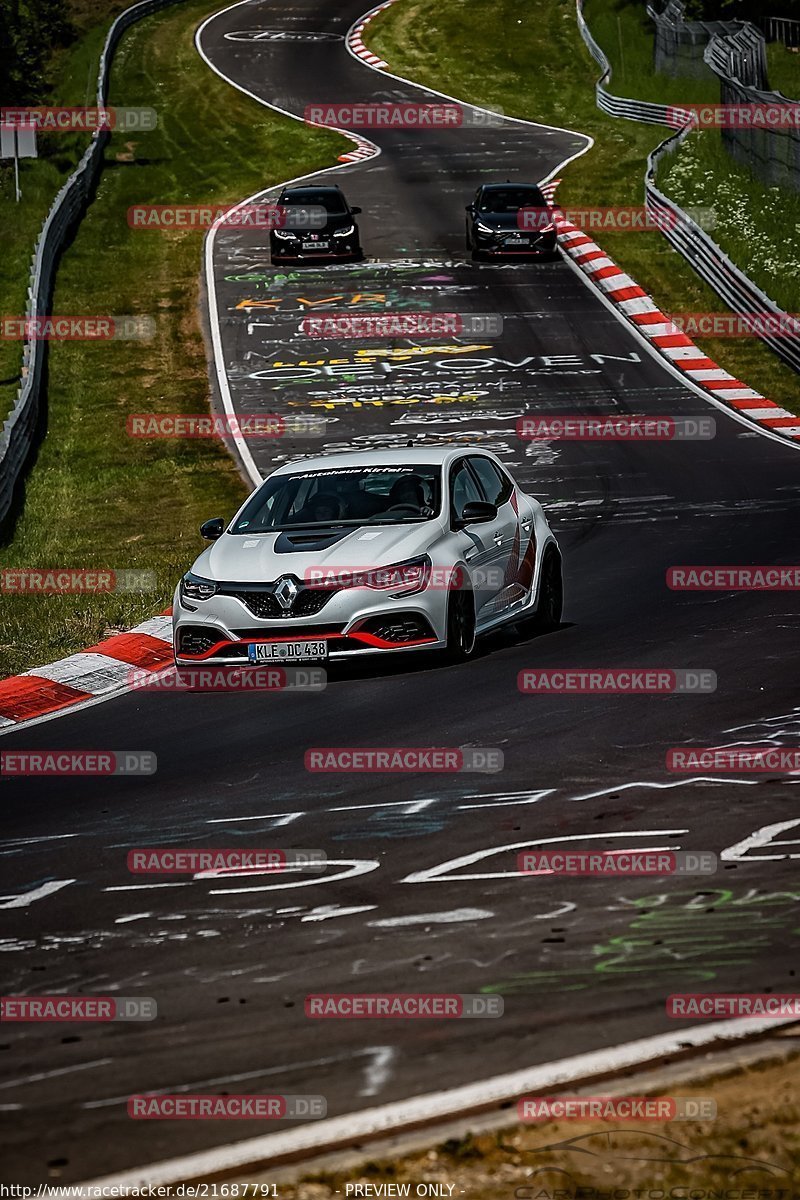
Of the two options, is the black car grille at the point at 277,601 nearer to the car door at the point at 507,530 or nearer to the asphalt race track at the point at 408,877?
Answer: the asphalt race track at the point at 408,877

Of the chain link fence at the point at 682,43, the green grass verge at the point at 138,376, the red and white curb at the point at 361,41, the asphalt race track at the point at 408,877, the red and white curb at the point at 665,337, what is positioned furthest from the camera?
the red and white curb at the point at 361,41

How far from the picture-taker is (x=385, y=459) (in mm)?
13898

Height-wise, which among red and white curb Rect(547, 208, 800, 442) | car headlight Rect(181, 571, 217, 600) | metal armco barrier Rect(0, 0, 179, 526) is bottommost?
red and white curb Rect(547, 208, 800, 442)

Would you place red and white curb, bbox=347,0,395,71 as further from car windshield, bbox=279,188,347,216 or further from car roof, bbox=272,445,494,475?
car roof, bbox=272,445,494,475

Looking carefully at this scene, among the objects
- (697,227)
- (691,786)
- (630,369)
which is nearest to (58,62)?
(697,227)

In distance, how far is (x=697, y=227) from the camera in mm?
36250

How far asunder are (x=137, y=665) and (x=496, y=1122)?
9.14 m

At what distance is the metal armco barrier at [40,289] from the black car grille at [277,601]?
9.70 meters

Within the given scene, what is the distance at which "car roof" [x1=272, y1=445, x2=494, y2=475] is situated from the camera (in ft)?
45.2

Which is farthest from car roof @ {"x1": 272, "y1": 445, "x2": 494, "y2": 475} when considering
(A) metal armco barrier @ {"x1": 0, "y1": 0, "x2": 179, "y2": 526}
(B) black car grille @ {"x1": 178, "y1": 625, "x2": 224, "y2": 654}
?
(A) metal armco barrier @ {"x1": 0, "y1": 0, "x2": 179, "y2": 526}

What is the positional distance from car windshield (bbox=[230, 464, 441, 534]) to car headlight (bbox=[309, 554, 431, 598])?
0.76 meters

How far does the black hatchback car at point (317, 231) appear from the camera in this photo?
129 ft

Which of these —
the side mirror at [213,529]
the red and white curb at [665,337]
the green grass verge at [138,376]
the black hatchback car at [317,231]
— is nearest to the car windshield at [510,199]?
the red and white curb at [665,337]

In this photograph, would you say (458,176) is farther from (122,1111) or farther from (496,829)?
(122,1111)
